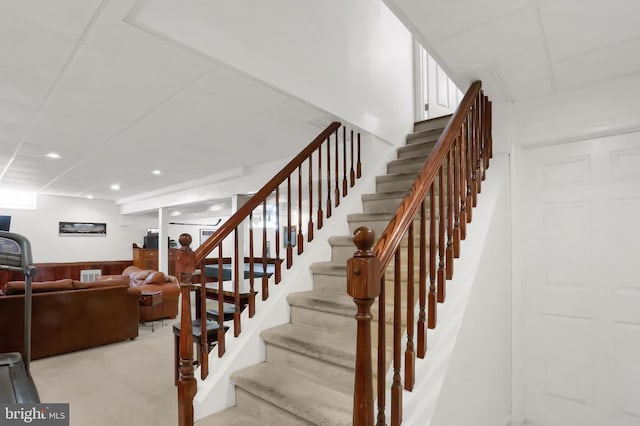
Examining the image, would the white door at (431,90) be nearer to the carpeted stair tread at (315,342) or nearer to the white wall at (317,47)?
the white wall at (317,47)

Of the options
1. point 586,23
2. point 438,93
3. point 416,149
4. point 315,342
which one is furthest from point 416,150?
point 315,342

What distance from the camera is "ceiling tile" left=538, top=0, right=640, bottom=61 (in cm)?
164

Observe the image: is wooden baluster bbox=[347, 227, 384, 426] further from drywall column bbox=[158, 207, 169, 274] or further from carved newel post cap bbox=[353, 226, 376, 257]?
drywall column bbox=[158, 207, 169, 274]

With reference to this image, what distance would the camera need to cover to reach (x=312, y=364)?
2.11m

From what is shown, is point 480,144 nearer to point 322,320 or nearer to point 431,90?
point 322,320

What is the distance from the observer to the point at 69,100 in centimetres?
279

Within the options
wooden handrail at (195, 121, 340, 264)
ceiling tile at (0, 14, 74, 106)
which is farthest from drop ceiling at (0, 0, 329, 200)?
wooden handrail at (195, 121, 340, 264)

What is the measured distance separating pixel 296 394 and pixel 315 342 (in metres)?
0.36

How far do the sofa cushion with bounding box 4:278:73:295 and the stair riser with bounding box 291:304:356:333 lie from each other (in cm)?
331

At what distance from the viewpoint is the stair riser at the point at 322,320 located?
2.26 meters

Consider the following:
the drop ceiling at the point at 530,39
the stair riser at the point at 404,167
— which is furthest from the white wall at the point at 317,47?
the drop ceiling at the point at 530,39

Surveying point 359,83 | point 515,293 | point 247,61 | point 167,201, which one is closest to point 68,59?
point 247,61

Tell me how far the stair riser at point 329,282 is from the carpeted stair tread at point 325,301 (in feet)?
0.22

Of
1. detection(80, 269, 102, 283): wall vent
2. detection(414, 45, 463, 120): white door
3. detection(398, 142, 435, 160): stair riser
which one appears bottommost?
detection(80, 269, 102, 283): wall vent
